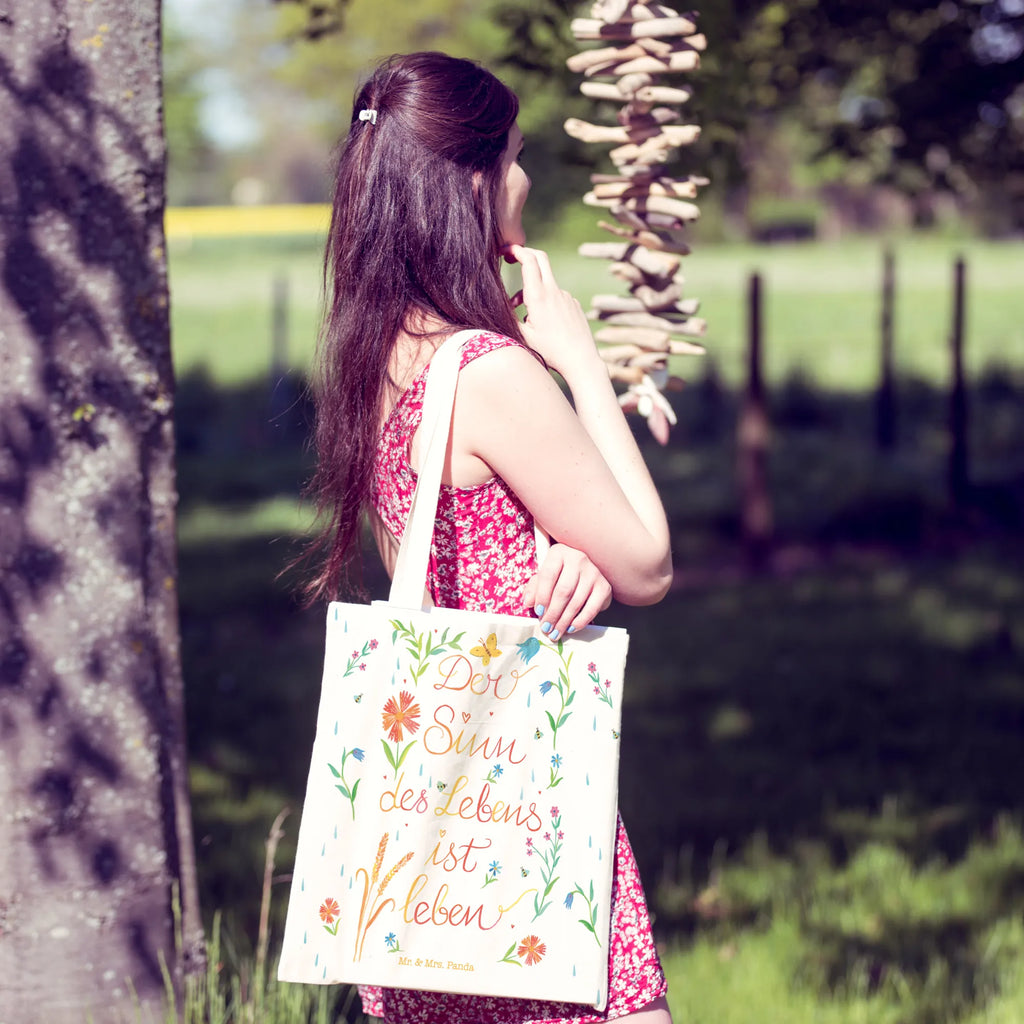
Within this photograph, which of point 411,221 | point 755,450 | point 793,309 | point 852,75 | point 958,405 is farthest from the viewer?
point 793,309

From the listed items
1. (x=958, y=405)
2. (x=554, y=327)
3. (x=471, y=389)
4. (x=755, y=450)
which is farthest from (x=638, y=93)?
(x=958, y=405)

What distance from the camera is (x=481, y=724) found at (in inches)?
73.4

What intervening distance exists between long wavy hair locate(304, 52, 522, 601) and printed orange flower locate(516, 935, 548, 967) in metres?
0.69

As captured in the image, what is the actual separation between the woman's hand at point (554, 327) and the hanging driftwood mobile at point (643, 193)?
464 mm

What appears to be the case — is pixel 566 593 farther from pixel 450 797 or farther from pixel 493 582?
pixel 450 797

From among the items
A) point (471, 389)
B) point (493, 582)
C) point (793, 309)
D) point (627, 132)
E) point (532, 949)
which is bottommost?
point (532, 949)

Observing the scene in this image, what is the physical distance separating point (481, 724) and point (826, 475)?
9375 millimetres

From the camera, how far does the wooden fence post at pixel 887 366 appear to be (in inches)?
439

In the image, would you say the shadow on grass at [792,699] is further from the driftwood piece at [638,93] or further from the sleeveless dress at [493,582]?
the driftwood piece at [638,93]

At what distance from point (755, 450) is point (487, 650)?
6669 millimetres

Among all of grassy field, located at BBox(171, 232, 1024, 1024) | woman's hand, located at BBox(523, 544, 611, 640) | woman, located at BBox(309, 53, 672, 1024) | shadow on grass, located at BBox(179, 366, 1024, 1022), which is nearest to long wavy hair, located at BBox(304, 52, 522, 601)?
woman, located at BBox(309, 53, 672, 1024)

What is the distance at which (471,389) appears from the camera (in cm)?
184

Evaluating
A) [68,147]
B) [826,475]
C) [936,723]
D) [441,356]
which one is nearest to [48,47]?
[68,147]

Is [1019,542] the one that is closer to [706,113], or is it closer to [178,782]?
[706,113]
